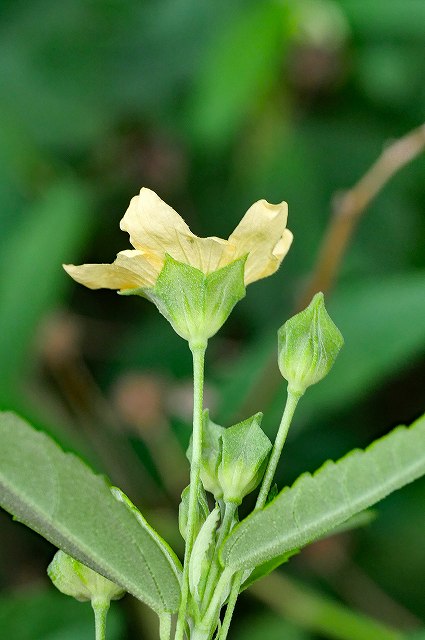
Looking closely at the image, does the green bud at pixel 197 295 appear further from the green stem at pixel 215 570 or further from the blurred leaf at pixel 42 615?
the blurred leaf at pixel 42 615

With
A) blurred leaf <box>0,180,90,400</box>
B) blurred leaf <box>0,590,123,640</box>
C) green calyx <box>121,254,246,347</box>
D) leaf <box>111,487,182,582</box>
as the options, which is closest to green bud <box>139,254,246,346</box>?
green calyx <box>121,254,246,347</box>

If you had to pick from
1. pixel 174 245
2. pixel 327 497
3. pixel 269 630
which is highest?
pixel 174 245

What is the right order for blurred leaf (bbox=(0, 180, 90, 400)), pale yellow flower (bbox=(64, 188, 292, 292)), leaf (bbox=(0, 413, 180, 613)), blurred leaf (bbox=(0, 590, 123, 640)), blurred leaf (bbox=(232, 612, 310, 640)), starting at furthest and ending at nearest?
blurred leaf (bbox=(0, 180, 90, 400)) < blurred leaf (bbox=(232, 612, 310, 640)) < blurred leaf (bbox=(0, 590, 123, 640)) < pale yellow flower (bbox=(64, 188, 292, 292)) < leaf (bbox=(0, 413, 180, 613))

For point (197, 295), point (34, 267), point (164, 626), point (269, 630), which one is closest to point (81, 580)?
point (164, 626)

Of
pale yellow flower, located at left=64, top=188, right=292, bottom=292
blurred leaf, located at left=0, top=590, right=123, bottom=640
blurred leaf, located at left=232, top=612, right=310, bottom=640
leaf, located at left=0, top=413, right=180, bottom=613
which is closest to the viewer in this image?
leaf, located at left=0, top=413, right=180, bottom=613

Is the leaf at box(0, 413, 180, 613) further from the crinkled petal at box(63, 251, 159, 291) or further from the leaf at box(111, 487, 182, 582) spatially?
the crinkled petal at box(63, 251, 159, 291)

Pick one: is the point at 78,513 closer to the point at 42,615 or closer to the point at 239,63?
the point at 42,615
